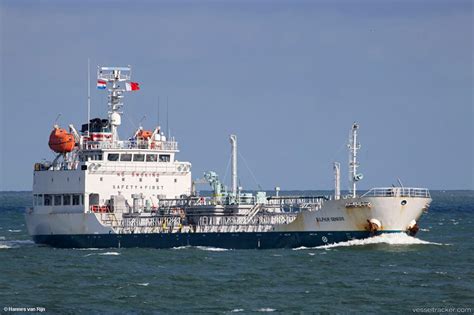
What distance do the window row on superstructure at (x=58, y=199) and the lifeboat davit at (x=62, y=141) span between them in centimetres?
309

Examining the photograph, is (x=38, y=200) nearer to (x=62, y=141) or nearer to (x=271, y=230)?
(x=62, y=141)

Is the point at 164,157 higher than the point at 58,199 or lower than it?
higher

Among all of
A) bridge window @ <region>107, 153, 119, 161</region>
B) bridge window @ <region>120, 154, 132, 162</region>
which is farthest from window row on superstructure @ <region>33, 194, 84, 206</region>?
bridge window @ <region>120, 154, 132, 162</region>

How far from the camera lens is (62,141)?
254 feet

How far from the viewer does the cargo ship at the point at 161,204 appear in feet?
223

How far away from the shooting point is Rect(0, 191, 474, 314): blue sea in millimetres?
49375

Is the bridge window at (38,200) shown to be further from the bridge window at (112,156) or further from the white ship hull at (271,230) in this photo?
the bridge window at (112,156)

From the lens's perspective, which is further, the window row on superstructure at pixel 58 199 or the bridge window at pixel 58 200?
the bridge window at pixel 58 200

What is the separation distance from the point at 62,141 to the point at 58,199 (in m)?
3.86

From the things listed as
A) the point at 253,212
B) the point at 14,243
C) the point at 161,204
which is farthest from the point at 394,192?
the point at 14,243

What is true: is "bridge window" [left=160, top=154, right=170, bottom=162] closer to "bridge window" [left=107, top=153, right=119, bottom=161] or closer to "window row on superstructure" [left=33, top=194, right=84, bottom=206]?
"bridge window" [left=107, top=153, right=119, bottom=161]

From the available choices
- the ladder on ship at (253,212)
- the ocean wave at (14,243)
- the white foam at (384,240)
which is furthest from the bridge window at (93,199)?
the white foam at (384,240)

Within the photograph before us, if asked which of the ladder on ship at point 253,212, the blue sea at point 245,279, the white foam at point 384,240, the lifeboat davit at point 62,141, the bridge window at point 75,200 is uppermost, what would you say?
the lifeboat davit at point 62,141

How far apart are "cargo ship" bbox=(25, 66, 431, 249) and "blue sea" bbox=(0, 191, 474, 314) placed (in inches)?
47.1
